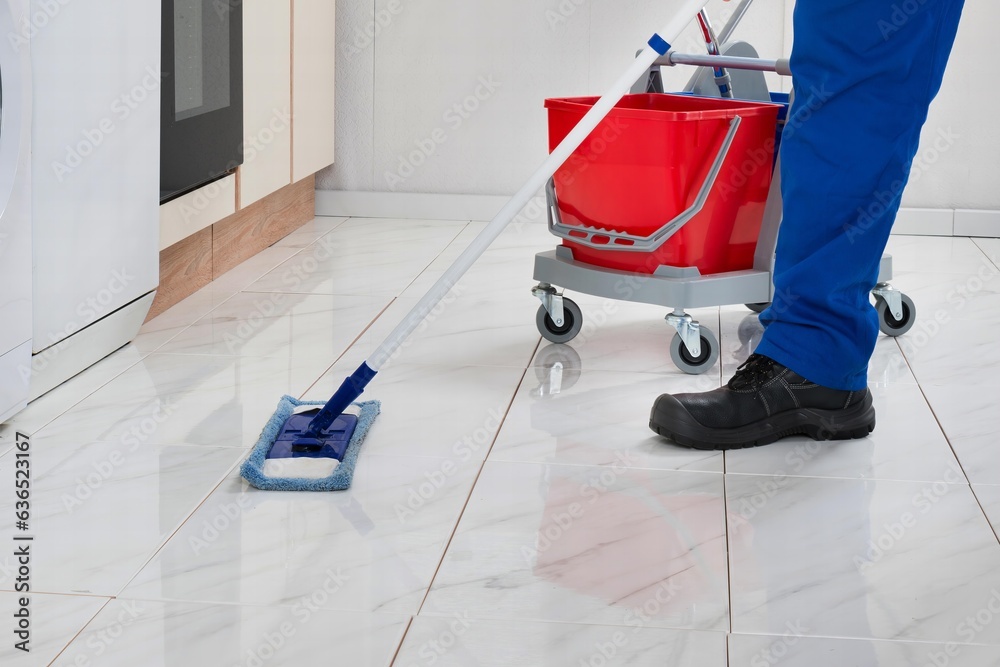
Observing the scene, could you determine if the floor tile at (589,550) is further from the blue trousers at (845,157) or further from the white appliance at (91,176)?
the white appliance at (91,176)

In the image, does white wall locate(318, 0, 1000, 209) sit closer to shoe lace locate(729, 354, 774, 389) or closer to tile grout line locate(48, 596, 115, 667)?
shoe lace locate(729, 354, 774, 389)

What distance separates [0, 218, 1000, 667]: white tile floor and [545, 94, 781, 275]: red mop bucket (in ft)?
0.59

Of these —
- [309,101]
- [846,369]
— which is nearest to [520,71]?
[309,101]

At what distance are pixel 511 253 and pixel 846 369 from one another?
51.7 inches

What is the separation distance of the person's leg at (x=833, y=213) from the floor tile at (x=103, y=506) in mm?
595

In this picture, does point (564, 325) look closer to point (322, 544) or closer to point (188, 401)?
point (188, 401)

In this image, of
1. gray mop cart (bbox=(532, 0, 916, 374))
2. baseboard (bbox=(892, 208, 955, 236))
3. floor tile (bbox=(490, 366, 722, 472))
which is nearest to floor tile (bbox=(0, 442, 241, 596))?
floor tile (bbox=(490, 366, 722, 472))

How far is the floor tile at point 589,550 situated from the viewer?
3.39 feet

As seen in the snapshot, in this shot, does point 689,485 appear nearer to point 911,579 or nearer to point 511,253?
point 911,579

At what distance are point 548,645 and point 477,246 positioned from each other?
25.1 inches

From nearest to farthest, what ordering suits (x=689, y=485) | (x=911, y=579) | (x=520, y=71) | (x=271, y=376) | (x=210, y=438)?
(x=911, y=579) < (x=689, y=485) < (x=210, y=438) < (x=271, y=376) < (x=520, y=71)

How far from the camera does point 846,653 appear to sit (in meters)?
0.96

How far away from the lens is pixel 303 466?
137 cm

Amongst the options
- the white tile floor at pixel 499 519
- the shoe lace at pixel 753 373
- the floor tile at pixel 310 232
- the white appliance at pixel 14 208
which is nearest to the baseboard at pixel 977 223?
the white tile floor at pixel 499 519
